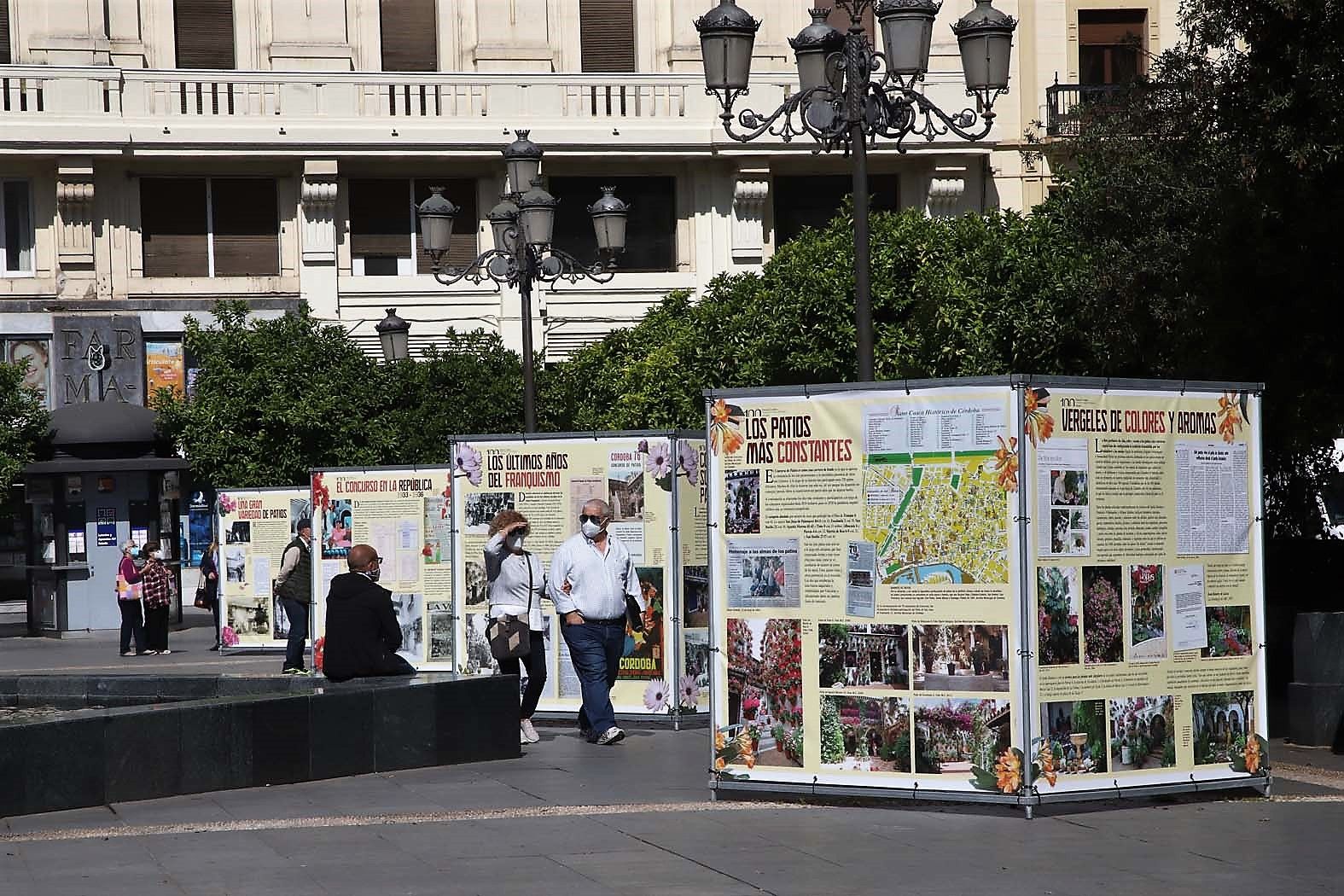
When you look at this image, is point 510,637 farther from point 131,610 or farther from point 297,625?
point 131,610

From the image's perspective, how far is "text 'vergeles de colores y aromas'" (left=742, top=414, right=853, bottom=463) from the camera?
10320mm

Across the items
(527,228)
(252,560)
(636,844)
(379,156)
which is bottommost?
(636,844)

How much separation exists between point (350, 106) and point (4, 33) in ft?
19.5

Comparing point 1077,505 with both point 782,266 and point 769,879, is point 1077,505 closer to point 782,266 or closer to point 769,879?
point 769,879

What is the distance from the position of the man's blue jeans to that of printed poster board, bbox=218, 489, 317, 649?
12.2 m

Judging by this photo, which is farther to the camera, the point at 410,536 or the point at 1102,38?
the point at 1102,38

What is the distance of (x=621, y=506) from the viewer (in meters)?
15.1

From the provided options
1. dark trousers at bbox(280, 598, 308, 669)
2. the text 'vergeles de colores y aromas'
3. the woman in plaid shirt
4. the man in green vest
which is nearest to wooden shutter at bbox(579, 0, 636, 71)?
the woman in plaid shirt

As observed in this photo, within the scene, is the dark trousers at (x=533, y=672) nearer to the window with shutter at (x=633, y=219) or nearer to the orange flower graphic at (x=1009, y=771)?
the orange flower graphic at (x=1009, y=771)

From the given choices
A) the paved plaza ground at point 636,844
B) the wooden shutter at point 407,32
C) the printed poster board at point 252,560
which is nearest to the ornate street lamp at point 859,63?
the paved plaza ground at point 636,844

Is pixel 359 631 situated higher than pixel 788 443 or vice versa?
pixel 788 443

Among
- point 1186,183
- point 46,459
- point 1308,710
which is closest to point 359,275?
point 46,459

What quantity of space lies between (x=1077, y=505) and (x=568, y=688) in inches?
249

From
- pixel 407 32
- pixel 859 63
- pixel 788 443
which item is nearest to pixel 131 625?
pixel 407 32
